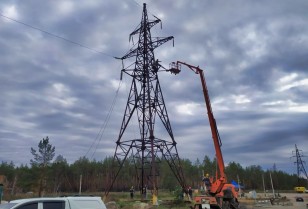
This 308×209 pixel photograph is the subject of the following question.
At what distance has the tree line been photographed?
213 feet

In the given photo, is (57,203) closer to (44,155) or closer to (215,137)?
(215,137)

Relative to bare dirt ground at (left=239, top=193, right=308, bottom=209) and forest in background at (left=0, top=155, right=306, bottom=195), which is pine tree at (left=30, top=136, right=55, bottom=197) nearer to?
forest in background at (left=0, top=155, right=306, bottom=195)

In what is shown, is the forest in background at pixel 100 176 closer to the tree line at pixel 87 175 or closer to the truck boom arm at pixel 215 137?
the tree line at pixel 87 175

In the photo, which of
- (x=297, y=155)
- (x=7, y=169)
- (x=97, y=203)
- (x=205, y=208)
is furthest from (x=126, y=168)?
(x=97, y=203)

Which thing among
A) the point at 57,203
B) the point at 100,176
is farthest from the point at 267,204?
the point at 100,176

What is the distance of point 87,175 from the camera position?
341ft

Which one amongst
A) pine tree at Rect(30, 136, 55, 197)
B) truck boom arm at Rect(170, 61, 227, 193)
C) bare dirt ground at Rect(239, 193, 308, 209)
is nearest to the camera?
truck boom arm at Rect(170, 61, 227, 193)

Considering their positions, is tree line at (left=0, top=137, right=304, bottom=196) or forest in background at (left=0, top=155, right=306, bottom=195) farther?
forest in background at (left=0, top=155, right=306, bottom=195)

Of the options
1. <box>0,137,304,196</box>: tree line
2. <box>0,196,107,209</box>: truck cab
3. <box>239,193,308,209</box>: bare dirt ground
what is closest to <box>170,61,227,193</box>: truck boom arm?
<box>239,193,308,209</box>: bare dirt ground

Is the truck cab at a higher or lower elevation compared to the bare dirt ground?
higher

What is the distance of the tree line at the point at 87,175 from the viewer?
65.0m

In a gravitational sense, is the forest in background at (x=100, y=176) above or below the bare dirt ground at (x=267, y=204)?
above

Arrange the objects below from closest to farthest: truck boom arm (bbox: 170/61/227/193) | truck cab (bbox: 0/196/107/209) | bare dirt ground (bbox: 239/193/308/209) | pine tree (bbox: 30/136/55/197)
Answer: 1. truck cab (bbox: 0/196/107/209)
2. truck boom arm (bbox: 170/61/227/193)
3. bare dirt ground (bbox: 239/193/308/209)
4. pine tree (bbox: 30/136/55/197)

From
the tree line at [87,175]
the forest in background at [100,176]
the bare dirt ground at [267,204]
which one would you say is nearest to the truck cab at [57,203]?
the bare dirt ground at [267,204]
